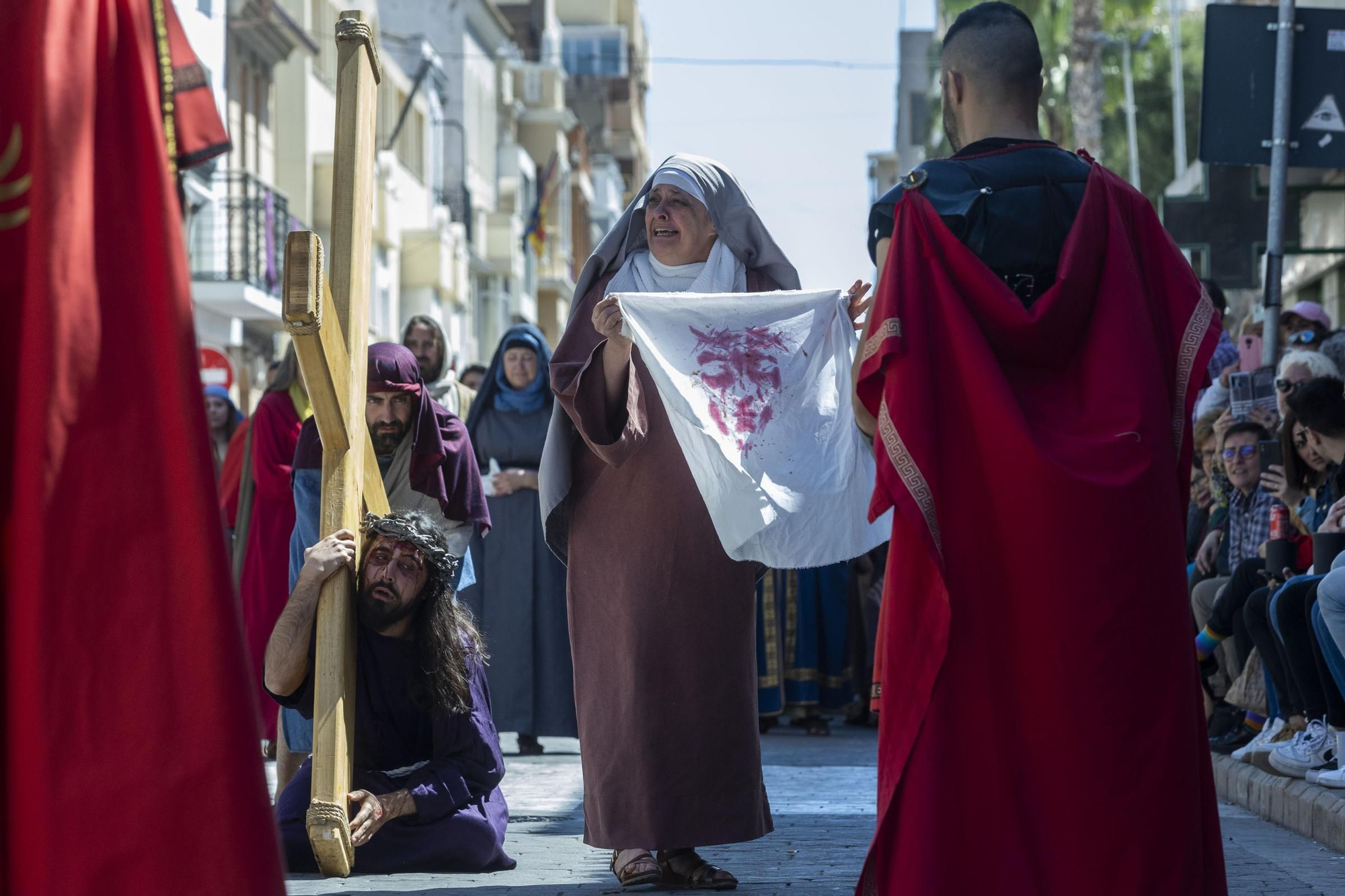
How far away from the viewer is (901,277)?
4074 millimetres

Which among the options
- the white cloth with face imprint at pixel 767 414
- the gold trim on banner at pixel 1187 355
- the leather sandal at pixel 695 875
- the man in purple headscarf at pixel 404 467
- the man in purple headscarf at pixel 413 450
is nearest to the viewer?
the gold trim on banner at pixel 1187 355

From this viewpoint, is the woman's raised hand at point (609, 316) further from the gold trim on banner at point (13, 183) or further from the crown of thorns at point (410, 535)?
the gold trim on banner at point (13, 183)

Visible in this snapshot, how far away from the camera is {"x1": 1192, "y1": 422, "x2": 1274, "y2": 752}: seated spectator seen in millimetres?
8062

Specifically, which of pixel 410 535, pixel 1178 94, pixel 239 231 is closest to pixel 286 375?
pixel 410 535

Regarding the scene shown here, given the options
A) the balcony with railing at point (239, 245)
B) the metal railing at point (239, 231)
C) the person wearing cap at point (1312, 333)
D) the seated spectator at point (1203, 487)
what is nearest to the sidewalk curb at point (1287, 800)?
the seated spectator at point (1203, 487)

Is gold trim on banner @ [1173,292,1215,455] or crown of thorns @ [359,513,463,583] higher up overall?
gold trim on banner @ [1173,292,1215,455]

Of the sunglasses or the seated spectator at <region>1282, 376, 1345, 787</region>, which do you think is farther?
the sunglasses

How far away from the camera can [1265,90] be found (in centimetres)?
840

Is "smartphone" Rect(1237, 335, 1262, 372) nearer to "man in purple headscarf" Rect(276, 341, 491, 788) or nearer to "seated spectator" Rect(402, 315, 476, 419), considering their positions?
"seated spectator" Rect(402, 315, 476, 419)

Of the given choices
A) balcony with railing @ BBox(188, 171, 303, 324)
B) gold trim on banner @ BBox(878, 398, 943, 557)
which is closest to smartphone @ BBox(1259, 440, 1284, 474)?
gold trim on banner @ BBox(878, 398, 943, 557)

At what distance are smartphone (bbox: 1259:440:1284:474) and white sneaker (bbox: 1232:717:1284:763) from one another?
3.36 feet

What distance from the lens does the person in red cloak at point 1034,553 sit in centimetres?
389

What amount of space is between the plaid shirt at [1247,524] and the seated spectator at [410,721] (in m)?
3.68

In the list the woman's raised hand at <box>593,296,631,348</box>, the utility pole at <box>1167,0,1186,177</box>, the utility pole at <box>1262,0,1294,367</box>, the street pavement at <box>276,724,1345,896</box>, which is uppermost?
the utility pole at <box>1167,0,1186,177</box>
